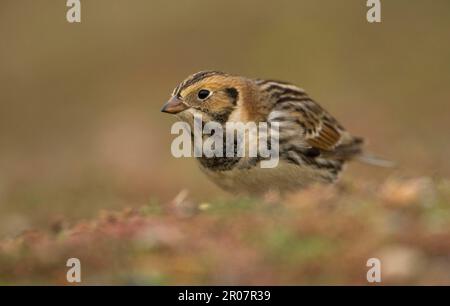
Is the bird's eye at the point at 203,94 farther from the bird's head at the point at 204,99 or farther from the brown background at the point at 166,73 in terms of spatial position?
the brown background at the point at 166,73

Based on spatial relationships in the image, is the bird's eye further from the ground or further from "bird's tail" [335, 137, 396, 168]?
"bird's tail" [335, 137, 396, 168]

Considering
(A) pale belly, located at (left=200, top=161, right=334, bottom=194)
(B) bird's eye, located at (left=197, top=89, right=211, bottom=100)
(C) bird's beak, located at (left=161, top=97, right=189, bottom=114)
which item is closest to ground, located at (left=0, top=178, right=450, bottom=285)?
(A) pale belly, located at (left=200, top=161, right=334, bottom=194)

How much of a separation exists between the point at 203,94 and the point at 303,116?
1416 mm

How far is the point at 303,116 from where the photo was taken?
10.1 m

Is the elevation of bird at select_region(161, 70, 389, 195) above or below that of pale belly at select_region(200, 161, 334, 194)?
above

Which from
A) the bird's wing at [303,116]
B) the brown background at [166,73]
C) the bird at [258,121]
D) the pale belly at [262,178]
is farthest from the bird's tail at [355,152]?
the brown background at [166,73]

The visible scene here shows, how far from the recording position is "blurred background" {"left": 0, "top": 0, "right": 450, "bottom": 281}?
1828 cm

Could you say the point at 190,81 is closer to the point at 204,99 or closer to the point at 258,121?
the point at 204,99

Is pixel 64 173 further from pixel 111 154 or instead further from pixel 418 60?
pixel 418 60

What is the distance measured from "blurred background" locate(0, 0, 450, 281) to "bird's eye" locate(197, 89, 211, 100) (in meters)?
6.48

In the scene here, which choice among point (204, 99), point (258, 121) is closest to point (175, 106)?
point (204, 99)
